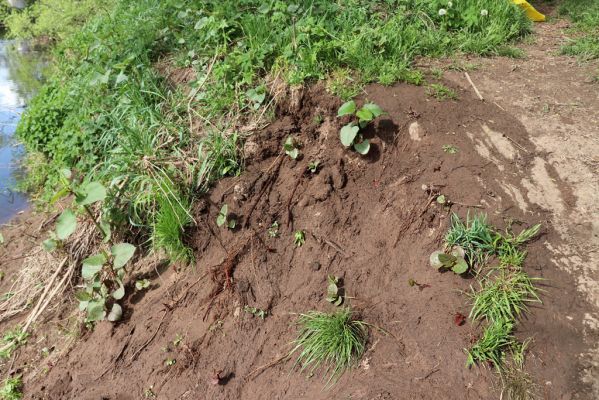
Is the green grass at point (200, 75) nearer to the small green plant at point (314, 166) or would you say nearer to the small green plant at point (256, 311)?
the small green plant at point (314, 166)

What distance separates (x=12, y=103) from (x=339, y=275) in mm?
6810

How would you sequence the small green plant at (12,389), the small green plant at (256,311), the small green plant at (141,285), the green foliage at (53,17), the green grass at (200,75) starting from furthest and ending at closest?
the green foliage at (53,17) → the green grass at (200,75) → the small green plant at (141,285) → the small green plant at (12,389) → the small green plant at (256,311)

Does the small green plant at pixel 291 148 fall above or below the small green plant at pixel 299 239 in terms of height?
above

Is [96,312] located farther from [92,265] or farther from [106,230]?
[106,230]

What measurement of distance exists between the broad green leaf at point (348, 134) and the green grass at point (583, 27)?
2.51 meters

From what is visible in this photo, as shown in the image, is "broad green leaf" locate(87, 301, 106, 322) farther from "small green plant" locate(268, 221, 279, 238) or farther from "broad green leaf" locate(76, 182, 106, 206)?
"small green plant" locate(268, 221, 279, 238)

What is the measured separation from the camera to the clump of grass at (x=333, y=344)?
238cm

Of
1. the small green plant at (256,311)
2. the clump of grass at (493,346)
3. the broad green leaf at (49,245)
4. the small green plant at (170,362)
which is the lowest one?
the small green plant at (170,362)

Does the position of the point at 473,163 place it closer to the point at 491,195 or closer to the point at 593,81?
the point at 491,195

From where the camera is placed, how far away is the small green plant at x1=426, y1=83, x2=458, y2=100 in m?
3.33

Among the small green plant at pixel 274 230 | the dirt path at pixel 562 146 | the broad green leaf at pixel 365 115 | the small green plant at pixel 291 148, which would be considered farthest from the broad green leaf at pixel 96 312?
the dirt path at pixel 562 146

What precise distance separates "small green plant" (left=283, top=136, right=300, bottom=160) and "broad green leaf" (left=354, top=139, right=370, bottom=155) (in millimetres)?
423

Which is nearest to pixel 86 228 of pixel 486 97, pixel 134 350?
pixel 134 350

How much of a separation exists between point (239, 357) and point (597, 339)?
73.3 inches
